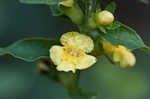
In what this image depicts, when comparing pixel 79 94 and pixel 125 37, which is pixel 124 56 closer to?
pixel 125 37

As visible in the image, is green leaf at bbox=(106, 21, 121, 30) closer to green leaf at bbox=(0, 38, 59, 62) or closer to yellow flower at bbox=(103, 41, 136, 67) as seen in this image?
yellow flower at bbox=(103, 41, 136, 67)

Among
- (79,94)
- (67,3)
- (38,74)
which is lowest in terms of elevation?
(38,74)

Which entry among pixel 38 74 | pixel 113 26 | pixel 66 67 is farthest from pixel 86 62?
pixel 38 74

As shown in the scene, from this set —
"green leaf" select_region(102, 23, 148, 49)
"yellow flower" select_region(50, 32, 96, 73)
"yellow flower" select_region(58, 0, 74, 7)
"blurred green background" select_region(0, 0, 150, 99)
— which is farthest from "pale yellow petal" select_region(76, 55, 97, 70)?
"blurred green background" select_region(0, 0, 150, 99)

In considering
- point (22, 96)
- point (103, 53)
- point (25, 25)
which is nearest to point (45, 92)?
point (22, 96)

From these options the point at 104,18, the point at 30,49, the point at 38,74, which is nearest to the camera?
the point at 104,18

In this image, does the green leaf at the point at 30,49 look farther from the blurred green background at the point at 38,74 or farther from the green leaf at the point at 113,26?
the blurred green background at the point at 38,74

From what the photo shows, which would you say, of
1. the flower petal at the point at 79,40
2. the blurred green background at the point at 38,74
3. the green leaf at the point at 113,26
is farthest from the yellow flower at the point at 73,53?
the blurred green background at the point at 38,74
